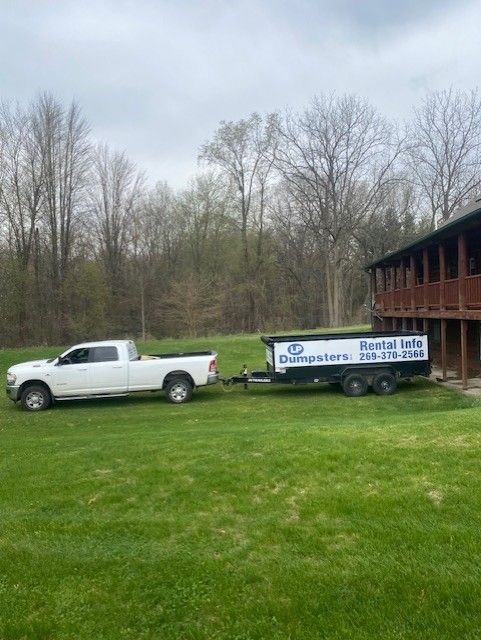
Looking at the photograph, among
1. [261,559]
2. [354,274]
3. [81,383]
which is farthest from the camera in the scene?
[354,274]

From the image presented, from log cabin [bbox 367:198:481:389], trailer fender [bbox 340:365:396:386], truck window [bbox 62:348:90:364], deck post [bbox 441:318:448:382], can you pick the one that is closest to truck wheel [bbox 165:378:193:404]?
truck window [bbox 62:348:90:364]

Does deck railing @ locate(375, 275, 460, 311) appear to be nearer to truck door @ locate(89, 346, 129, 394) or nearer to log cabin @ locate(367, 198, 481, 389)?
log cabin @ locate(367, 198, 481, 389)

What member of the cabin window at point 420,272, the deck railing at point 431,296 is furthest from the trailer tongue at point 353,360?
the cabin window at point 420,272

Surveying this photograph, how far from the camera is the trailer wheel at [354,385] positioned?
1538 centimetres

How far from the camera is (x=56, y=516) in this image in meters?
5.55

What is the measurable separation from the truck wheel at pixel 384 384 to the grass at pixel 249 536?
7058 millimetres

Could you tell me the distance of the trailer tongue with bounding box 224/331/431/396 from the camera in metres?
15.4

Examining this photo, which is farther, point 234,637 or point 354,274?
point 354,274

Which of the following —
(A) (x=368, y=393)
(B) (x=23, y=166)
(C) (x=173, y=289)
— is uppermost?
(B) (x=23, y=166)

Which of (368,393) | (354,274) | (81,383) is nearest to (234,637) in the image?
(81,383)

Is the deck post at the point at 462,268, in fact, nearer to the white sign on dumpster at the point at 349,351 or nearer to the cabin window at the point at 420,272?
the white sign on dumpster at the point at 349,351

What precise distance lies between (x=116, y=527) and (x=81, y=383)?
10.1m

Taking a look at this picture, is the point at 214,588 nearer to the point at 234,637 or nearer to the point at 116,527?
the point at 234,637

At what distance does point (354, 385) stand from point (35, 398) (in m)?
9.12
